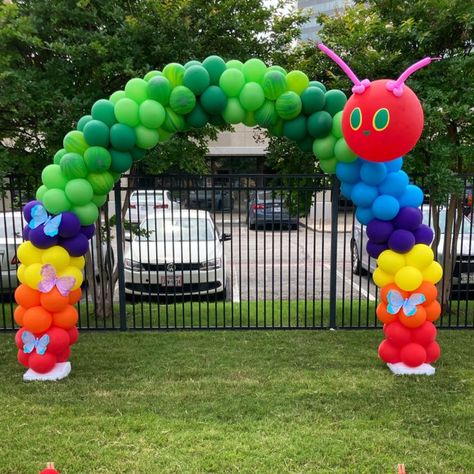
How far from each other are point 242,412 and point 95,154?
2665 millimetres

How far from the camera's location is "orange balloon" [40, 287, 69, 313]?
471cm

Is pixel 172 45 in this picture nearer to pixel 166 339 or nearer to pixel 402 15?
pixel 402 15

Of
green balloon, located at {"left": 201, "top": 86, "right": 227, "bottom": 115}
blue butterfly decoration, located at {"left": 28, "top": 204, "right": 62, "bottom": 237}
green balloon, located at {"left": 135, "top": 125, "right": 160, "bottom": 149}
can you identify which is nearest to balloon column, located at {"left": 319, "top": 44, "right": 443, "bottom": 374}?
green balloon, located at {"left": 201, "top": 86, "right": 227, "bottom": 115}

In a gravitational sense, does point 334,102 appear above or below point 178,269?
above

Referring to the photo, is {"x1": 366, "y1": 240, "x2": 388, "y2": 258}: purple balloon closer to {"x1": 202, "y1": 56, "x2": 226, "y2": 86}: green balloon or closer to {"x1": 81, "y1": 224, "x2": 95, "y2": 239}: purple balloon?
{"x1": 202, "y1": 56, "x2": 226, "y2": 86}: green balloon

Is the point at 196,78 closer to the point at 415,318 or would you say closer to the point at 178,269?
the point at 415,318

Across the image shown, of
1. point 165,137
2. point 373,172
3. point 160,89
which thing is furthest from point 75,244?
point 373,172

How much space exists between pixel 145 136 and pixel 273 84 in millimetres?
1291

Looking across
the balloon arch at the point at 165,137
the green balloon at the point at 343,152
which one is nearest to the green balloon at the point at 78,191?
the balloon arch at the point at 165,137

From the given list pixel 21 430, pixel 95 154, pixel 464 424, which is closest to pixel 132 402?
pixel 21 430

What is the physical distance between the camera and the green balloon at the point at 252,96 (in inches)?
180

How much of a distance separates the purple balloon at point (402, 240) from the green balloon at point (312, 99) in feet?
4.60

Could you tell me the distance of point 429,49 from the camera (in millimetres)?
6469

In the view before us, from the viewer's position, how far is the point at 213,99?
15.1 feet
